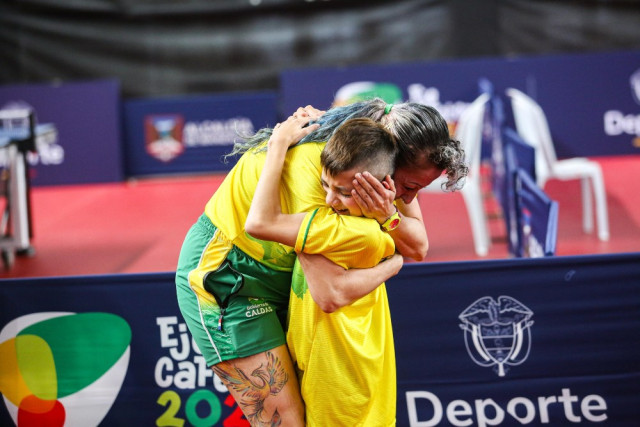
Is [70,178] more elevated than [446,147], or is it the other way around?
[446,147]

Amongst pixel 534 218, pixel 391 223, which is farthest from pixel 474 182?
pixel 391 223

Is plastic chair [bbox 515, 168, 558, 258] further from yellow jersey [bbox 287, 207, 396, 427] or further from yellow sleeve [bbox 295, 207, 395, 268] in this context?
yellow sleeve [bbox 295, 207, 395, 268]

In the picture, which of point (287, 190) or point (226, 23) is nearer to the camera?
point (287, 190)

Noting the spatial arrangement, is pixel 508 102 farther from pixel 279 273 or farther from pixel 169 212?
pixel 279 273

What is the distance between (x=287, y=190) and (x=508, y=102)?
22.7 feet

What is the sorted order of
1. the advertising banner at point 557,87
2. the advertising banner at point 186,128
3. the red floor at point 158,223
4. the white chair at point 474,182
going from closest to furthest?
the white chair at point 474,182 → the red floor at point 158,223 → the advertising banner at point 557,87 → the advertising banner at point 186,128

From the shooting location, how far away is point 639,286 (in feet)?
9.84

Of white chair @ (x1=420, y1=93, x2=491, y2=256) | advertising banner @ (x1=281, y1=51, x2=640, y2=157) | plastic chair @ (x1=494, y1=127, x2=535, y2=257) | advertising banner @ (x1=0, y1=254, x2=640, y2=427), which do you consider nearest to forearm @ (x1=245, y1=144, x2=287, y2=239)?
advertising banner @ (x1=0, y1=254, x2=640, y2=427)

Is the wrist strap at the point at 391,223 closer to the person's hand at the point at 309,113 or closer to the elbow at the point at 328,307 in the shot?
the elbow at the point at 328,307

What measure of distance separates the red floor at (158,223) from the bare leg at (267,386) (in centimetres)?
368

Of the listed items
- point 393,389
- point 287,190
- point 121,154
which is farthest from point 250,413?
point 121,154

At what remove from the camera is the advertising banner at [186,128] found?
993 cm

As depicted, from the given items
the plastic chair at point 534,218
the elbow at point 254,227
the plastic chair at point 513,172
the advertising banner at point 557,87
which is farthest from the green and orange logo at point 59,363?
the advertising banner at point 557,87

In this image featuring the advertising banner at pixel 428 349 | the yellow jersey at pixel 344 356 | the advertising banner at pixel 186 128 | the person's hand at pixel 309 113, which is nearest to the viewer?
the yellow jersey at pixel 344 356
